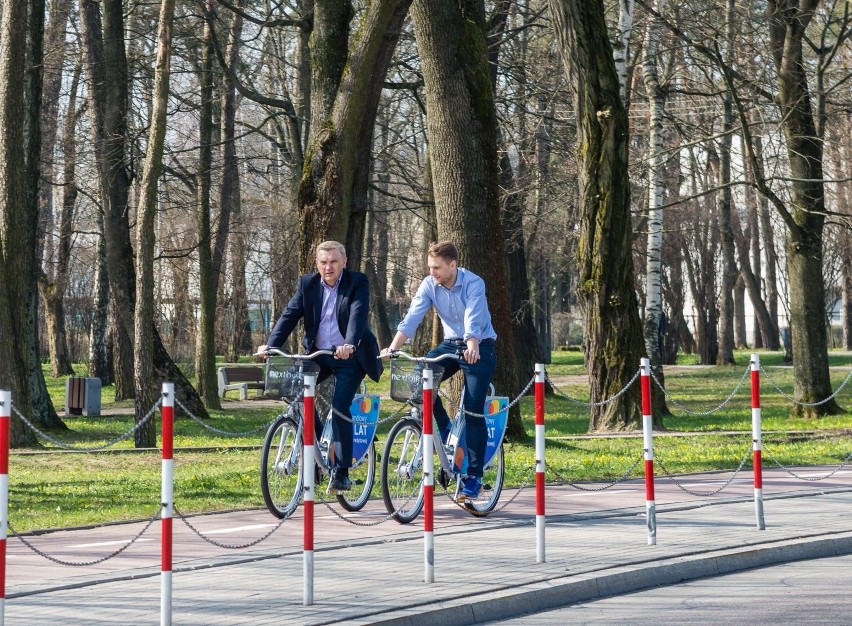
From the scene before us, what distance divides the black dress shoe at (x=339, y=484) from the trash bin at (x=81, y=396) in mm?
17384

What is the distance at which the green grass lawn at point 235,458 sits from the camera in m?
11.9

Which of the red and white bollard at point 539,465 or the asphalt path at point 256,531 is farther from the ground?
the red and white bollard at point 539,465

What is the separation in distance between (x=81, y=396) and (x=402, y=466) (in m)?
18.1

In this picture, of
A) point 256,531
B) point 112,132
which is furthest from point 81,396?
point 256,531

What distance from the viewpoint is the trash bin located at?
26.4 m

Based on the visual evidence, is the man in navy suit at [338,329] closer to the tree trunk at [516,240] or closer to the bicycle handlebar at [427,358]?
the bicycle handlebar at [427,358]

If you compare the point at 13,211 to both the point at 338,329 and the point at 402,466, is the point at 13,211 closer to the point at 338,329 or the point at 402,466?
the point at 338,329

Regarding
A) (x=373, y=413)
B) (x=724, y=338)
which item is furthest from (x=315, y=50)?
(x=724, y=338)

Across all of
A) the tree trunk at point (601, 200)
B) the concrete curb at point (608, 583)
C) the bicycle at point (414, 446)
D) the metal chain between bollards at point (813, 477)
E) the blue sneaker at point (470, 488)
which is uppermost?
the tree trunk at point (601, 200)

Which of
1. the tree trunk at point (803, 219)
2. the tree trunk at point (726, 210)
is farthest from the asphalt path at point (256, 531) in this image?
the tree trunk at point (726, 210)

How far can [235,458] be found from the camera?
1764 centimetres

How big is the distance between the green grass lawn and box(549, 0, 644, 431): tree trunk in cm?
119

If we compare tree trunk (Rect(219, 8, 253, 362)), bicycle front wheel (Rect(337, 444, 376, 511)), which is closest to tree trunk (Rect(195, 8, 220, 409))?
tree trunk (Rect(219, 8, 253, 362))

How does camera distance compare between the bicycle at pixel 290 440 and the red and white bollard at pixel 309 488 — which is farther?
the bicycle at pixel 290 440
